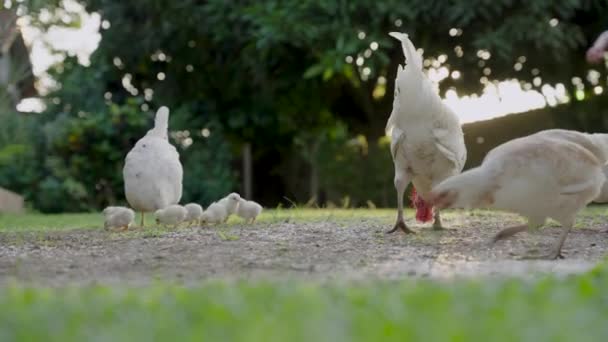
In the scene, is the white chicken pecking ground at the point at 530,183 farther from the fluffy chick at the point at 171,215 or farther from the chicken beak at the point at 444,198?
the fluffy chick at the point at 171,215

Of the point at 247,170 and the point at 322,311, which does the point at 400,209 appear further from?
the point at 247,170

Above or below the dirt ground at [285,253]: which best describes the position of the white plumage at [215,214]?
above

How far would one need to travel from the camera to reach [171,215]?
870cm

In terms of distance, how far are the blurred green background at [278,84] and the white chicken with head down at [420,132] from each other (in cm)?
629

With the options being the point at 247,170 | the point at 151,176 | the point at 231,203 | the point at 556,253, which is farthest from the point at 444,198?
the point at 247,170

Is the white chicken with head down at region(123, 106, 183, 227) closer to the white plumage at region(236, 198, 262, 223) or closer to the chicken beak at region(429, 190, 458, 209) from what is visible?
the white plumage at region(236, 198, 262, 223)

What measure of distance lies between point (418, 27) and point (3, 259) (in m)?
10.1

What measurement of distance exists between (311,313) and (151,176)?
5767 mm

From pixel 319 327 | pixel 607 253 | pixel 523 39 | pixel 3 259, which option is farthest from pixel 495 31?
pixel 319 327

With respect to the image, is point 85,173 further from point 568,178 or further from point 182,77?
point 568,178

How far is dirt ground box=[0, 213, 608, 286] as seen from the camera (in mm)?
5254

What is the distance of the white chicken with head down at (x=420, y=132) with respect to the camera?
773cm

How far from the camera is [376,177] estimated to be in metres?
18.3

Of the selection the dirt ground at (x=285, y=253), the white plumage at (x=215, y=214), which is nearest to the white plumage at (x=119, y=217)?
the dirt ground at (x=285, y=253)
